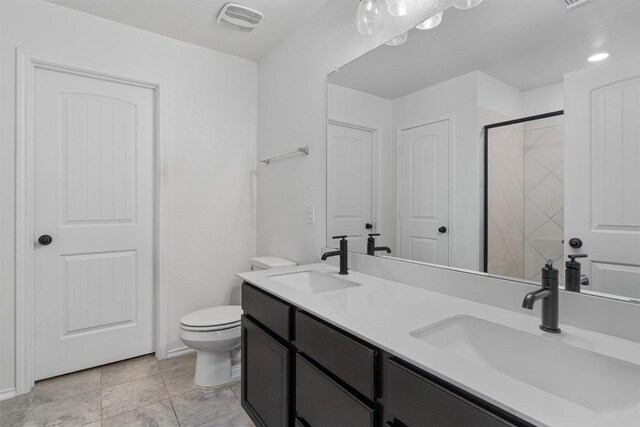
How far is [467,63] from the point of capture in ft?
4.27

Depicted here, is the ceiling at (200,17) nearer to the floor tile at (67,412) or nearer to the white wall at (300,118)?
the white wall at (300,118)

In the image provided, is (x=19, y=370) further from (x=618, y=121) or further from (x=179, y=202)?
(x=618, y=121)

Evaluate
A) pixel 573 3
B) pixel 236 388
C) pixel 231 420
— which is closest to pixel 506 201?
pixel 573 3

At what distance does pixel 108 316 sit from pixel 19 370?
0.52 m

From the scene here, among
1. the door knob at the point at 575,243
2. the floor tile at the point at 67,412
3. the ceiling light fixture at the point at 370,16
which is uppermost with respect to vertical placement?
the ceiling light fixture at the point at 370,16

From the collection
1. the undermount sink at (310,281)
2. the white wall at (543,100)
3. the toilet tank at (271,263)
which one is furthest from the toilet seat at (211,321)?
the white wall at (543,100)

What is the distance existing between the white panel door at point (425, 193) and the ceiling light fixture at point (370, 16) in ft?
1.71

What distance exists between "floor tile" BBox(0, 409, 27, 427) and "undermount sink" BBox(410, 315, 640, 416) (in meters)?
2.17

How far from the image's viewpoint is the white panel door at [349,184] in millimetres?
1789

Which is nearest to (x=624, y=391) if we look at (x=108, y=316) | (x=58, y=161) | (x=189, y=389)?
(x=189, y=389)

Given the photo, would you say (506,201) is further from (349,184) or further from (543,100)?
(349,184)

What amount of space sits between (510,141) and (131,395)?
2423 mm

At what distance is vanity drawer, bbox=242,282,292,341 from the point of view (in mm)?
1290

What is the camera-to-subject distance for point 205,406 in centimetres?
188
